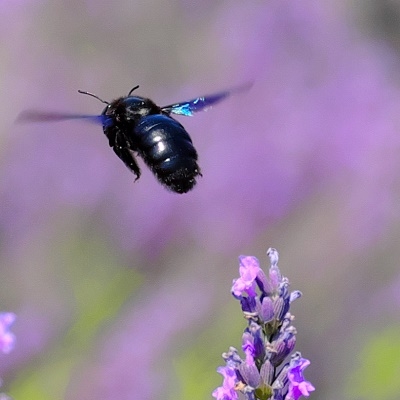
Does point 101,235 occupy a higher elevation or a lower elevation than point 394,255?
higher

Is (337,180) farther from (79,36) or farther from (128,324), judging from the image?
(79,36)

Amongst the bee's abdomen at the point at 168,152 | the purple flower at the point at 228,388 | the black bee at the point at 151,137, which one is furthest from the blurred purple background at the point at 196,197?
the purple flower at the point at 228,388

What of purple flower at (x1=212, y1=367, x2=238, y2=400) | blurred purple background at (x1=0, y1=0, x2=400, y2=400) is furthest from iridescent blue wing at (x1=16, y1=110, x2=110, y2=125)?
blurred purple background at (x1=0, y1=0, x2=400, y2=400)

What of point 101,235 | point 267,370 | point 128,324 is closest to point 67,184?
point 101,235

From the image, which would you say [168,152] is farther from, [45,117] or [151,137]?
[45,117]

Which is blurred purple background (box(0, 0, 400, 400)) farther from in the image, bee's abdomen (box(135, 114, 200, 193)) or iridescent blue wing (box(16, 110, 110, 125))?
iridescent blue wing (box(16, 110, 110, 125))
